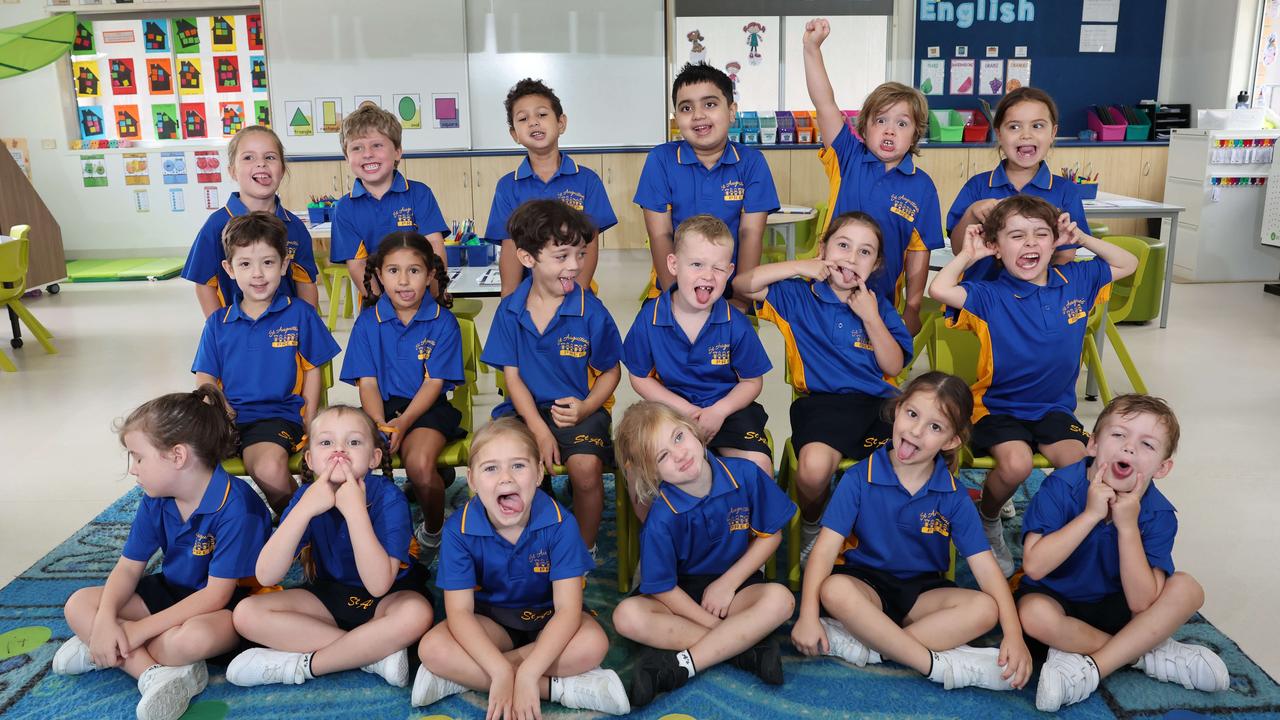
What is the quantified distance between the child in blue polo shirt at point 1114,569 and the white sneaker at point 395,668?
1.26 m

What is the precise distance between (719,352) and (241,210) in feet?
5.06

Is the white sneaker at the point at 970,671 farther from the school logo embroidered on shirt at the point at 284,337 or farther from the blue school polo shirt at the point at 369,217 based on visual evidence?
the blue school polo shirt at the point at 369,217

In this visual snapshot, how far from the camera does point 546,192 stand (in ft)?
10.2

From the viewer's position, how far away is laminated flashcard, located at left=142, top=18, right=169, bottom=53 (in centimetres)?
812

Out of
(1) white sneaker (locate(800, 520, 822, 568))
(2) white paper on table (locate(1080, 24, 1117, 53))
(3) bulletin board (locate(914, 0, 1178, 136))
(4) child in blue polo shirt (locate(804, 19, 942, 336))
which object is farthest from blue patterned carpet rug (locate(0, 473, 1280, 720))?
(2) white paper on table (locate(1080, 24, 1117, 53))

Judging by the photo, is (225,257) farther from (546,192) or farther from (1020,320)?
(1020,320)

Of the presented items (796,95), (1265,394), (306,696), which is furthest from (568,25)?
(306,696)

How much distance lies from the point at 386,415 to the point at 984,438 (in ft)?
5.09

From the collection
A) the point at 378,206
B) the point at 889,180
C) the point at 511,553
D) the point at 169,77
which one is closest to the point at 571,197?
the point at 378,206

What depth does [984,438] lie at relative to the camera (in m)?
2.49

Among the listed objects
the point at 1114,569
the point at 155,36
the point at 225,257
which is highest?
the point at 155,36

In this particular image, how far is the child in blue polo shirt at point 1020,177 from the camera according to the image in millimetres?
2822

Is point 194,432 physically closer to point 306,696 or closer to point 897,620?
point 306,696

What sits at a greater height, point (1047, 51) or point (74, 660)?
point (1047, 51)
